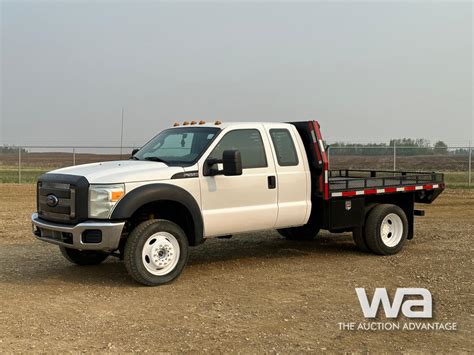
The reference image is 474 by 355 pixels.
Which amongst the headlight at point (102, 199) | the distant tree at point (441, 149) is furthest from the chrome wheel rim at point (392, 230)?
the distant tree at point (441, 149)

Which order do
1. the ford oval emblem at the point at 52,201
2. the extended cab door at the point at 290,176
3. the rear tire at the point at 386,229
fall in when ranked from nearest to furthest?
the ford oval emblem at the point at 52,201 → the extended cab door at the point at 290,176 → the rear tire at the point at 386,229

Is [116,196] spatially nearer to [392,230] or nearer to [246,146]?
[246,146]

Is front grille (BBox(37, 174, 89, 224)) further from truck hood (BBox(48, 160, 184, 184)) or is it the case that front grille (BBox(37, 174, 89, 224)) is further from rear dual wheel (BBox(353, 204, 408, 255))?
rear dual wheel (BBox(353, 204, 408, 255))

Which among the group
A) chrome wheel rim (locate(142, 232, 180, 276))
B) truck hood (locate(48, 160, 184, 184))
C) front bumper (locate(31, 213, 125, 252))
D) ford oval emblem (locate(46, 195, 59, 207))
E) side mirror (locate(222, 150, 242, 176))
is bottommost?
chrome wheel rim (locate(142, 232, 180, 276))

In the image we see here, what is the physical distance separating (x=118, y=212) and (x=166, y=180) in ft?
2.45

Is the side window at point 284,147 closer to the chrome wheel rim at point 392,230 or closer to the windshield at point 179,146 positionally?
the windshield at point 179,146

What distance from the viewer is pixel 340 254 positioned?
9.06 meters

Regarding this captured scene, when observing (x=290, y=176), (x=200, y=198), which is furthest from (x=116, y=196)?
(x=290, y=176)

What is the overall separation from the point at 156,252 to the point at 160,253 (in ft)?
0.23

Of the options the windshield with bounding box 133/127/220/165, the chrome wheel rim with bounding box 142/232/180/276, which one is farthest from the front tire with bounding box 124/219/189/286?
the windshield with bounding box 133/127/220/165

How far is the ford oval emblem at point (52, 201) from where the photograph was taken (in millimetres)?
6945

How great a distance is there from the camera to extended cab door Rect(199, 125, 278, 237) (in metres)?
7.29

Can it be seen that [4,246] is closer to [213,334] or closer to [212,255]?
[212,255]

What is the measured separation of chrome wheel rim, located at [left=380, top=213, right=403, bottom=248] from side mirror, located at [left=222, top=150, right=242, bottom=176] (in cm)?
308
